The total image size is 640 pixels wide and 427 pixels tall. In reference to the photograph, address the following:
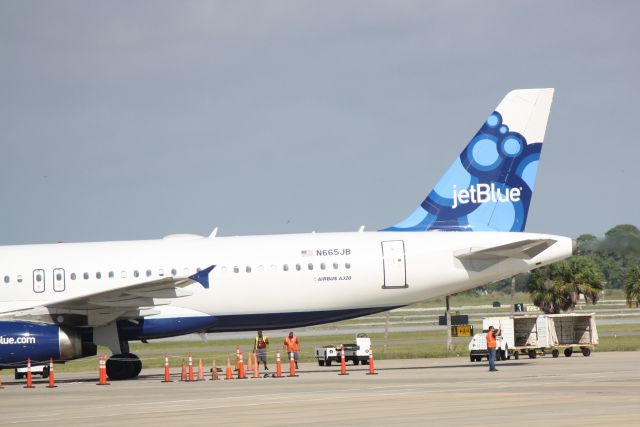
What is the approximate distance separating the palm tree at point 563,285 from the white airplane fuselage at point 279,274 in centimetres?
2901

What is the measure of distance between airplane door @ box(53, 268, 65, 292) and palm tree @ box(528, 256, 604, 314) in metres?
35.5

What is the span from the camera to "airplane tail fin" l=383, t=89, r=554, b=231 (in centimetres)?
3616

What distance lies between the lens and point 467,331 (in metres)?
45.8

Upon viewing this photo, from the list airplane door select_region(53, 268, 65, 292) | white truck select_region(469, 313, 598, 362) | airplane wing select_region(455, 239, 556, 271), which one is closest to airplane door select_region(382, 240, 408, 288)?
airplane wing select_region(455, 239, 556, 271)

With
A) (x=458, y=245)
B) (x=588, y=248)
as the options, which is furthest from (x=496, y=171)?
(x=588, y=248)

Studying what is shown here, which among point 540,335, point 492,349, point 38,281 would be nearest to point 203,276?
point 38,281

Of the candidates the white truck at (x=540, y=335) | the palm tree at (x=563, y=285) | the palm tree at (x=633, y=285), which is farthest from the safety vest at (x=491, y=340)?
the palm tree at (x=633, y=285)

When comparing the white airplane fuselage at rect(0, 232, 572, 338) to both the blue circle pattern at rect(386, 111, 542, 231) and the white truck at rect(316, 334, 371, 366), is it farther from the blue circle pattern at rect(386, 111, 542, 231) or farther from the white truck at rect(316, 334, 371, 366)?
the white truck at rect(316, 334, 371, 366)

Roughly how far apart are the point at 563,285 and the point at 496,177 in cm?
2865

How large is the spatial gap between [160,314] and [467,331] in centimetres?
1622

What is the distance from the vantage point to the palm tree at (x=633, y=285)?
6538 cm

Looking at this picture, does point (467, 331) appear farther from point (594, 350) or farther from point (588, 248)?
point (588, 248)

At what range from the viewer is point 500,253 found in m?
34.4

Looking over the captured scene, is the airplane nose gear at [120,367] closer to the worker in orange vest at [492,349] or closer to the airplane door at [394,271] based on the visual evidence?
the airplane door at [394,271]
